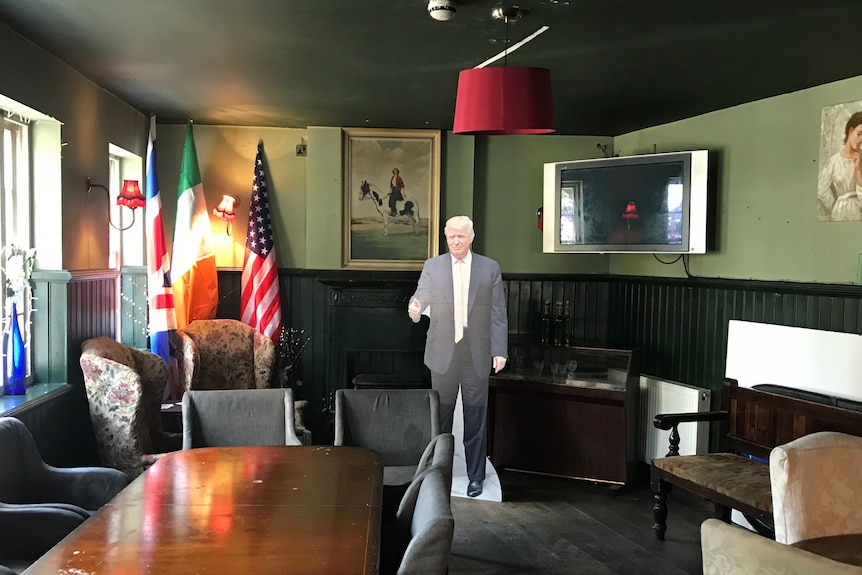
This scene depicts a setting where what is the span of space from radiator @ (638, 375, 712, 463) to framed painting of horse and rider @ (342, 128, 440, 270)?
2.07 meters

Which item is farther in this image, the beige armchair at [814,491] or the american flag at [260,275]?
the american flag at [260,275]

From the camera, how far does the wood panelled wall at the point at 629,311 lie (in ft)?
15.1

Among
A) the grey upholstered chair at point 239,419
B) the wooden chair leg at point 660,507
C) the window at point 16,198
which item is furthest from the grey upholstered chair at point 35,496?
the wooden chair leg at point 660,507

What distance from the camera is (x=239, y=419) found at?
12.1ft

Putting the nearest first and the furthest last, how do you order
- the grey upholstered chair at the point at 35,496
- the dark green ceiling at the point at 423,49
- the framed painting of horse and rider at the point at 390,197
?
the grey upholstered chair at the point at 35,496 → the dark green ceiling at the point at 423,49 → the framed painting of horse and rider at the point at 390,197

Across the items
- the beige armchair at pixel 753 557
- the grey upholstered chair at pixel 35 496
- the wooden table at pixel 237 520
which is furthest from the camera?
the grey upholstered chair at pixel 35 496

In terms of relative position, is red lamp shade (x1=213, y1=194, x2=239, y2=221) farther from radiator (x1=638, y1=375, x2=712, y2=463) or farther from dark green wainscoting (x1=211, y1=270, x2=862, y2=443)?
radiator (x1=638, y1=375, x2=712, y2=463)

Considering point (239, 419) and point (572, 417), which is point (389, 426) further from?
point (572, 417)

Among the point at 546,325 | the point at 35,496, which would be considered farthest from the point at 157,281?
the point at 546,325

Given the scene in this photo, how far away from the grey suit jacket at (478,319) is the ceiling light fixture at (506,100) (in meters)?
2.04

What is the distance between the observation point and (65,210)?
4172mm

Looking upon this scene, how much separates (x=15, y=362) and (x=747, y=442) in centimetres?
407

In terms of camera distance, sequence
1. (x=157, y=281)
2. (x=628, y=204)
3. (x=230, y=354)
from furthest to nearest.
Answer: (x=230, y=354) < (x=628, y=204) < (x=157, y=281)

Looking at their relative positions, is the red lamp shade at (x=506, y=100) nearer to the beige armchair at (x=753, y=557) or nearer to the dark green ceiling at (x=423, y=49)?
the dark green ceiling at (x=423, y=49)
